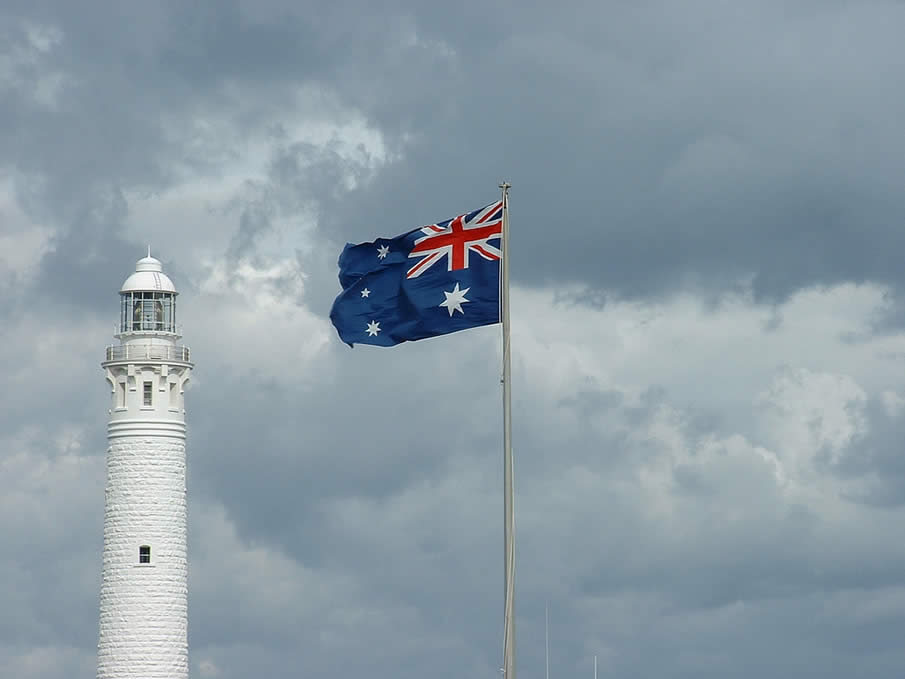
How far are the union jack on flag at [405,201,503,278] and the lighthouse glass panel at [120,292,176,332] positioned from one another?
55.7m

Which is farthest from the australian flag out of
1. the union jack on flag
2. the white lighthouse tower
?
the white lighthouse tower

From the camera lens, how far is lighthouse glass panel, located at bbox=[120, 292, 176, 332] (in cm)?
12000

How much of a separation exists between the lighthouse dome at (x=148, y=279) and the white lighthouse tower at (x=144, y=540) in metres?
4.71

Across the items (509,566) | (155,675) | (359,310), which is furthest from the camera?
(155,675)

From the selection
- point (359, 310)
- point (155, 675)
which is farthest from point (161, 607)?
point (359, 310)

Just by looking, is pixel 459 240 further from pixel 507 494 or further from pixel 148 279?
pixel 148 279

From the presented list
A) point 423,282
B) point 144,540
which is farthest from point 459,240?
point 144,540

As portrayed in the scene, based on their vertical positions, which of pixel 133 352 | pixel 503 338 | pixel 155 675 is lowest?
pixel 155 675

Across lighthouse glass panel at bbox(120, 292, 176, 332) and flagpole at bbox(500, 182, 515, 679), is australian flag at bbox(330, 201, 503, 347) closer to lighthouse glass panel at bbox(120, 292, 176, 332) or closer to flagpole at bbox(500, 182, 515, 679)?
flagpole at bbox(500, 182, 515, 679)

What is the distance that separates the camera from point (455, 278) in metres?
64.9

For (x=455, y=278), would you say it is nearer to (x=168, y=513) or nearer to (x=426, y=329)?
(x=426, y=329)

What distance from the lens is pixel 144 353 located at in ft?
391

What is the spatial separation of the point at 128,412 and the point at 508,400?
190 ft

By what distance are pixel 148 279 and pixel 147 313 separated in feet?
5.54
